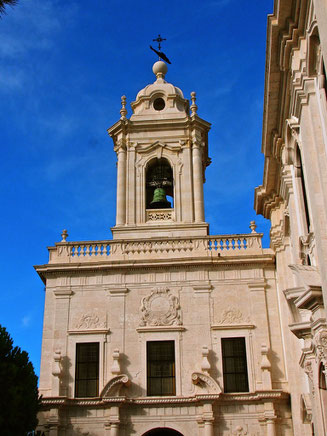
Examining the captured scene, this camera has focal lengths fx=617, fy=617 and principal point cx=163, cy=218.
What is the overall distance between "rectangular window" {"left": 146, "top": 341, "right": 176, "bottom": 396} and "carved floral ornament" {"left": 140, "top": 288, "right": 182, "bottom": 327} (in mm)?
684

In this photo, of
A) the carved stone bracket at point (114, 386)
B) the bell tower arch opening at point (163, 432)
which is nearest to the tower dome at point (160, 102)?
the carved stone bracket at point (114, 386)

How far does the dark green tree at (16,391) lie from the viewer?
16.1 metres

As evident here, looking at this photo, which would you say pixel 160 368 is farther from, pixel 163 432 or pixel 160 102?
pixel 160 102

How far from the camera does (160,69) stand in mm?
28047

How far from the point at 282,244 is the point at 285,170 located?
3.92m

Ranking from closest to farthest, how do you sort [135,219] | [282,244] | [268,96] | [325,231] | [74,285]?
[325,231]
[268,96]
[282,244]
[74,285]
[135,219]

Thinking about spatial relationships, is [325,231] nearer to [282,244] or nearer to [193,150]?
[282,244]

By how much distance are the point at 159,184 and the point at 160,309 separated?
592 cm

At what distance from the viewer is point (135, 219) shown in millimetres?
23547

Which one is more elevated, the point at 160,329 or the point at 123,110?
the point at 123,110

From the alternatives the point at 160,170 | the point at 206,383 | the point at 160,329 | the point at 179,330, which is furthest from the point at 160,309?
the point at 160,170

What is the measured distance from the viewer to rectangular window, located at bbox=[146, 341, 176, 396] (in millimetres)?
19453

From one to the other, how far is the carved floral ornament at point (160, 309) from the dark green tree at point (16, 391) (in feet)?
14.3

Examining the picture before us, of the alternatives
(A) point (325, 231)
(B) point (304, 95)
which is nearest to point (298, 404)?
(A) point (325, 231)
